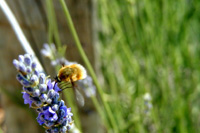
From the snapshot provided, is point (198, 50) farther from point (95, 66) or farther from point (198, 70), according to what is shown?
point (95, 66)

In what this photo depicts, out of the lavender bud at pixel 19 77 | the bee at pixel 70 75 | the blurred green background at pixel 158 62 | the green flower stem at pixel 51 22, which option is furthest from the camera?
the blurred green background at pixel 158 62

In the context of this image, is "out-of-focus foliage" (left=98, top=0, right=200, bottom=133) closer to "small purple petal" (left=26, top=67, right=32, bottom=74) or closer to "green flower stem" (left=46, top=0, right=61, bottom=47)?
"green flower stem" (left=46, top=0, right=61, bottom=47)

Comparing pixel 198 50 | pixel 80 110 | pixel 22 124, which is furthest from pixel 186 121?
pixel 22 124

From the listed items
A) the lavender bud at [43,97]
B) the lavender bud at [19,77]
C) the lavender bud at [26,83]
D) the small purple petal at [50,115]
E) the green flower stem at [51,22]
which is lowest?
the small purple petal at [50,115]

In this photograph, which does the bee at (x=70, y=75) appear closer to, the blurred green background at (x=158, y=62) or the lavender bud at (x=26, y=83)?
the lavender bud at (x=26, y=83)

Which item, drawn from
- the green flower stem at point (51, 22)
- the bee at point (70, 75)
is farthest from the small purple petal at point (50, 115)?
the green flower stem at point (51, 22)

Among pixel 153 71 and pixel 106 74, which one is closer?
pixel 153 71

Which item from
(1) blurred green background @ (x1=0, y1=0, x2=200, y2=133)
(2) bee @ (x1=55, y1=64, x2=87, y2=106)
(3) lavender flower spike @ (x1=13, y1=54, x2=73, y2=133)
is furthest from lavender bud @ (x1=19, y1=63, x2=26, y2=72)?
(1) blurred green background @ (x1=0, y1=0, x2=200, y2=133)
